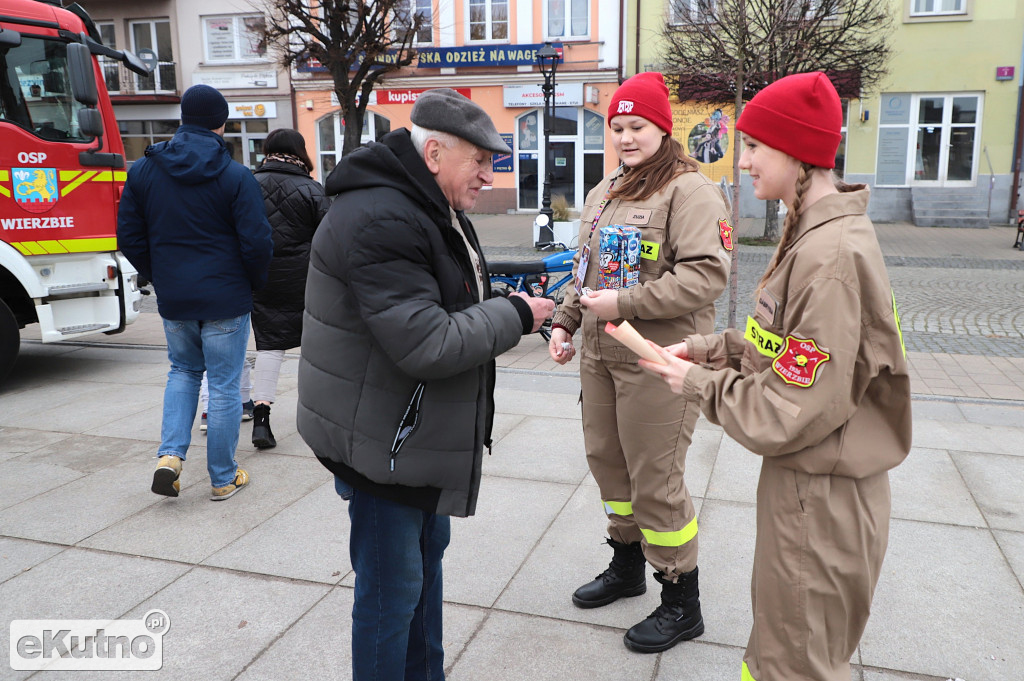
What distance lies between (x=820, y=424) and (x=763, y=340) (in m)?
0.26

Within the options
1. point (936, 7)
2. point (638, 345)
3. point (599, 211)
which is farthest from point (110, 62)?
point (638, 345)

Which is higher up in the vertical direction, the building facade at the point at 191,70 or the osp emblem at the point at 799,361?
the building facade at the point at 191,70

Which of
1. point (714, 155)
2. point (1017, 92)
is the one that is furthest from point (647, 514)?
point (1017, 92)

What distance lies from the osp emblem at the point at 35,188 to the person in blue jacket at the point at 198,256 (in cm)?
286

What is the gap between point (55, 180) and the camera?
6.52 m

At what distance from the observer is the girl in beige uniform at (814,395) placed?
1.82m

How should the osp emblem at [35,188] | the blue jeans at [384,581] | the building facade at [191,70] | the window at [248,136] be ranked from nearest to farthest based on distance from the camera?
the blue jeans at [384,581], the osp emblem at [35,188], the building facade at [191,70], the window at [248,136]

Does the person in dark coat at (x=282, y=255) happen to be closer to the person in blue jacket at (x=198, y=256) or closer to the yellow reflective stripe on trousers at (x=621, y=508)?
the person in blue jacket at (x=198, y=256)

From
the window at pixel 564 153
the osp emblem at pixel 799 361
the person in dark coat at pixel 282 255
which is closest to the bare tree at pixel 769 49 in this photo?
the window at pixel 564 153

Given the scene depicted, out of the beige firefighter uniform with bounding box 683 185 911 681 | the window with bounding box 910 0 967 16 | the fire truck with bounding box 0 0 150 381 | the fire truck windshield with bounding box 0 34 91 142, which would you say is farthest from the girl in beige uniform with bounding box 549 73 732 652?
the window with bounding box 910 0 967 16

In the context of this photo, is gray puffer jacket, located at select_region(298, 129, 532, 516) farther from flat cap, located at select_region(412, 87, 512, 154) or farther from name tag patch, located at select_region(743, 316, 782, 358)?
name tag patch, located at select_region(743, 316, 782, 358)

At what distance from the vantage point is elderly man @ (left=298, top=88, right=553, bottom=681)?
199 cm

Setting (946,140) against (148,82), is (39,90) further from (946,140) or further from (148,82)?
(148,82)

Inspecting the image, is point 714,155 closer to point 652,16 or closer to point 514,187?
point 652,16
